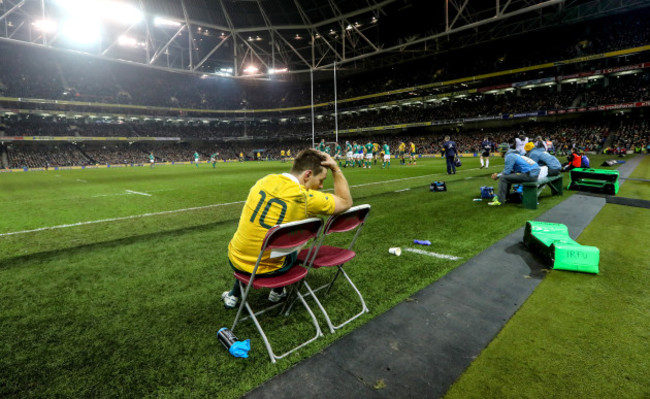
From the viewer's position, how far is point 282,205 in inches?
95.0

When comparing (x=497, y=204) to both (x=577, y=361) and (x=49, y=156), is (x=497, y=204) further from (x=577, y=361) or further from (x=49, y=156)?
(x=49, y=156)

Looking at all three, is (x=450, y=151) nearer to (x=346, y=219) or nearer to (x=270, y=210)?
(x=346, y=219)

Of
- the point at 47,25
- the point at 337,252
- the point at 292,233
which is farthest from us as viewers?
the point at 47,25

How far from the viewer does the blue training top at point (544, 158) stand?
8188mm

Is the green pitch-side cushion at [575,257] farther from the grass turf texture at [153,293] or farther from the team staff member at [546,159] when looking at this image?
the team staff member at [546,159]

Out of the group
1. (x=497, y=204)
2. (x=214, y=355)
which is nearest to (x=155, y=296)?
(x=214, y=355)

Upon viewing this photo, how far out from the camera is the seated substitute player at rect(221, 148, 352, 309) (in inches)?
95.3

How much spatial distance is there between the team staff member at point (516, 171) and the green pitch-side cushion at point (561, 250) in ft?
11.1

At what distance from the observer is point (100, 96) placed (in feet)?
164

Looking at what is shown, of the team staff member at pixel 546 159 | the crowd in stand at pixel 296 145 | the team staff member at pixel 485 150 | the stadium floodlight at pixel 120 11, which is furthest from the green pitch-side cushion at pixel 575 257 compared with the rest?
the stadium floodlight at pixel 120 11

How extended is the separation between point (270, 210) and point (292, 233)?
1.24 ft

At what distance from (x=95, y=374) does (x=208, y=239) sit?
3463 millimetres

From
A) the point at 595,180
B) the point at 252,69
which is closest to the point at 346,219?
the point at 595,180

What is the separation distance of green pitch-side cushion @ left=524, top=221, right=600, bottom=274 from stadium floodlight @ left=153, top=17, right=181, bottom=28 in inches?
1695
